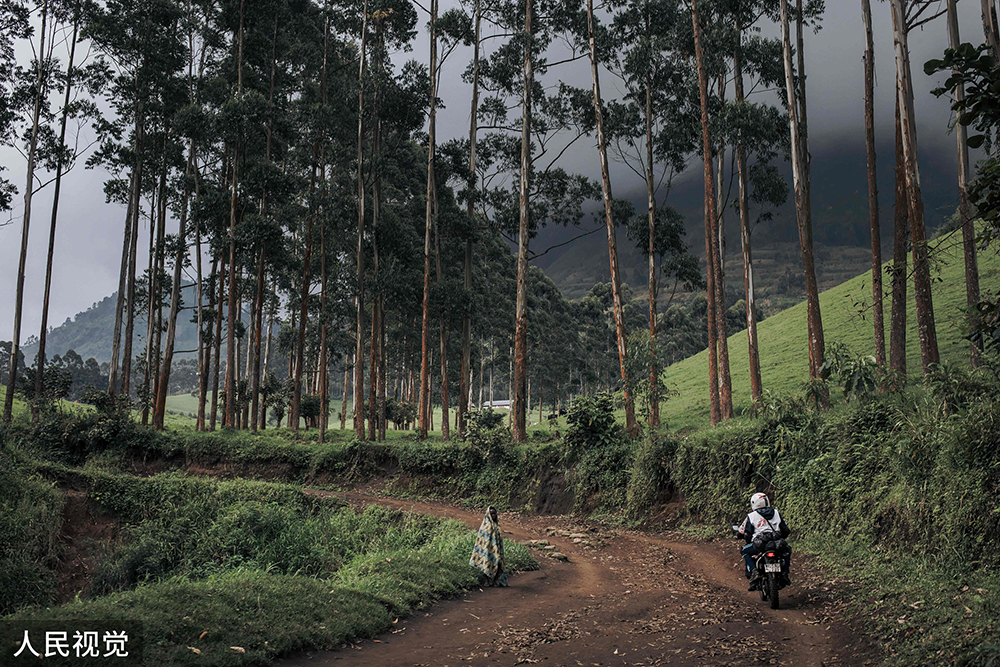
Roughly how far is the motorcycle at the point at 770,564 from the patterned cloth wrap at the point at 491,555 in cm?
381

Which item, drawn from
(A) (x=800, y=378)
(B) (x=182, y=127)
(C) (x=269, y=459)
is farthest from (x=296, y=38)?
(A) (x=800, y=378)

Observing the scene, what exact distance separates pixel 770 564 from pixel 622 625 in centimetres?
236

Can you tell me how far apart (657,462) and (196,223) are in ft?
84.5

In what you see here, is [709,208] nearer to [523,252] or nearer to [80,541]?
[523,252]

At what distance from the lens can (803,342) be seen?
36781 mm

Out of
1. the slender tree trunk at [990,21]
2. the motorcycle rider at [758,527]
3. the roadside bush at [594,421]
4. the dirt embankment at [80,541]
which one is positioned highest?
the slender tree trunk at [990,21]

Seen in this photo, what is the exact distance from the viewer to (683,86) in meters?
24.5

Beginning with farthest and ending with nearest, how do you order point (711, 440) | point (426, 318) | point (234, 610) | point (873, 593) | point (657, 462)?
point (426, 318), point (657, 462), point (711, 440), point (873, 593), point (234, 610)

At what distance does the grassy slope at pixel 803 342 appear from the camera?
25.7 m

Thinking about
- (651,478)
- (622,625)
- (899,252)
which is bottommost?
(622,625)

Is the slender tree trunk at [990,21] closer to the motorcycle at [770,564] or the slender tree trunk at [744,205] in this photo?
the slender tree trunk at [744,205]

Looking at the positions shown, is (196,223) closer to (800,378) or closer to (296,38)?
(296,38)

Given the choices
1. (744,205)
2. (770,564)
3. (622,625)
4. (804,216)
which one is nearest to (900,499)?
(770,564)

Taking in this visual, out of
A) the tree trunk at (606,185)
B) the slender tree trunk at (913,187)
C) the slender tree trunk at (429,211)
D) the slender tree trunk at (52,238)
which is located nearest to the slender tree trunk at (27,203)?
the slender tree trunk at (52,238)
